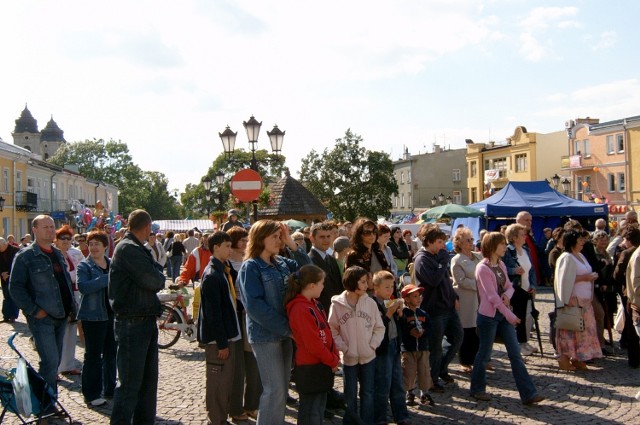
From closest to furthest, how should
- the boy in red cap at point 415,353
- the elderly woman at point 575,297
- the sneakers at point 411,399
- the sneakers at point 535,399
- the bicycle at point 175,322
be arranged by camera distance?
the sneakers at point 535,399, the boy in red cap at point 415,353, the sneakers at point 411,399, the elderly woman at point 575,297, the bicycle at point 175,322

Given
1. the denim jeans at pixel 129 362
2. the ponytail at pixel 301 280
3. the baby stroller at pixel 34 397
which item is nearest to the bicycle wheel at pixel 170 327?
the baby stroller at pixel 34 397

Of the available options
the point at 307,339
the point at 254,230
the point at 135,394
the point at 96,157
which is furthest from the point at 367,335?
the point at 96,157

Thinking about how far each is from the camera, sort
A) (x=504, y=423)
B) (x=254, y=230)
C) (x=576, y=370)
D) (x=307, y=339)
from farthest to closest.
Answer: (x=576, y=370) < (x=504, y=423) < (x=254, y=230) < (x=307, y=339)

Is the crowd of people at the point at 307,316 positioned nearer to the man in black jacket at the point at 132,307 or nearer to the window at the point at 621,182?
the man in black jacket at the point at 132,307

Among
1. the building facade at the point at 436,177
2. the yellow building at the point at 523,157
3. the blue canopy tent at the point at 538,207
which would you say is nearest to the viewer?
the blue canopy tent at the point at 538,207

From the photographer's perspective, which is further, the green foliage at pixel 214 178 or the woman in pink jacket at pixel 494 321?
the green foliage at pixel 214 178

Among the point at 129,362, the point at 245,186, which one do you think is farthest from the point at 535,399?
the point at 245,186

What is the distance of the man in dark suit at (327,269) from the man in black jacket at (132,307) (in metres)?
2.05

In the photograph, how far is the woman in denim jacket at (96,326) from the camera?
740cm

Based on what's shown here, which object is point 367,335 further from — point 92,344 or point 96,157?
point 96,157

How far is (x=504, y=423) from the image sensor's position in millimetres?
6602

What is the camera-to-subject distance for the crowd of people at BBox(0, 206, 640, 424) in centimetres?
550

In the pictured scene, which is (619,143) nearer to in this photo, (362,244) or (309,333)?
(362,244)

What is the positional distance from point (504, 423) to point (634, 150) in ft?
161
